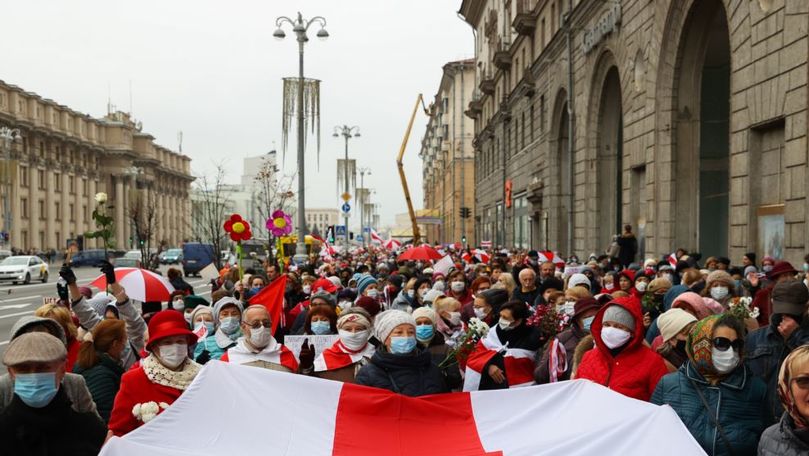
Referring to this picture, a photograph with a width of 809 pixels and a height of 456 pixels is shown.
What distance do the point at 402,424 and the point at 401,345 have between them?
0.75 meters

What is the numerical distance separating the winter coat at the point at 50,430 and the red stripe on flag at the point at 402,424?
134 cm

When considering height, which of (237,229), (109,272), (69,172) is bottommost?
(109,272)

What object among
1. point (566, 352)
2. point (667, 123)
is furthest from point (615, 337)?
point (667, 123)

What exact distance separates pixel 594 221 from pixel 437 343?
21.5m

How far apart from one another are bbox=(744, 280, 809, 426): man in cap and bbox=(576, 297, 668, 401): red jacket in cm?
93

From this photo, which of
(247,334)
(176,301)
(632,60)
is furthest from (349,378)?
(632,60)

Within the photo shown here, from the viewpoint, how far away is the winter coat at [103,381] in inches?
213

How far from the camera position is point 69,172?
95.0 metres

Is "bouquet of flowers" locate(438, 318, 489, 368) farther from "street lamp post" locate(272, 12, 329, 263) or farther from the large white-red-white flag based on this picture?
"street lamp post" locate(272, 12, 329, 263)

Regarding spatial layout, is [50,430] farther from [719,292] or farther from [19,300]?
[19,300]

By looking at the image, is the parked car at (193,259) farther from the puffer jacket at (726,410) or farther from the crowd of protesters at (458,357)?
the puffer jacket at (726,410)

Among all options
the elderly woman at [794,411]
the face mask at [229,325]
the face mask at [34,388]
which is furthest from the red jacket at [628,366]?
the face mask at [229,325]

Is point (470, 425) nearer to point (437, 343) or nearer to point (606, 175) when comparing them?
point (437, 343)

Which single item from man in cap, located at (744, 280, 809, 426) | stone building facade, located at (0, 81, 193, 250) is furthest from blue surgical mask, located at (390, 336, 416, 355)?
stone building facade, located at (0, 81, 193, 250)
